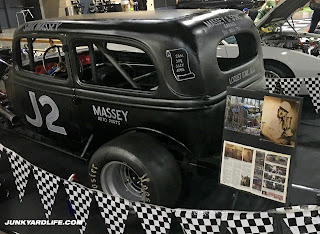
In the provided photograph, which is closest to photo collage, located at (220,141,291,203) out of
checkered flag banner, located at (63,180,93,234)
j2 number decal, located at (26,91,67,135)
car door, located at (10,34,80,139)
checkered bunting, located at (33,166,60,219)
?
checkered flag banner, located at (63,180,93,234)

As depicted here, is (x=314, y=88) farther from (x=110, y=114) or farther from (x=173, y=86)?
(x=110, y=114)

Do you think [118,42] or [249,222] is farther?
[118,42]

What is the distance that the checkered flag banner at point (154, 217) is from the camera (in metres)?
2.16

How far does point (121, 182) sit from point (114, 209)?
30.1 inches

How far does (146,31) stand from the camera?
8.95 feet

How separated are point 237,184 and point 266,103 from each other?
0.64 meters

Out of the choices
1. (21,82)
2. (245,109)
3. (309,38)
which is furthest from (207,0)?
(245,109)

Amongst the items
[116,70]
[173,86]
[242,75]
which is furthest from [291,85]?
[173,86]

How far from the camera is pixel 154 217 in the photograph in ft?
7.24

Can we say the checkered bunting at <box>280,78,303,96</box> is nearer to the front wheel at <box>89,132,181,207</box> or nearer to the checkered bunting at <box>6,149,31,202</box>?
the front wheel at <box>89,132,181,207</box>

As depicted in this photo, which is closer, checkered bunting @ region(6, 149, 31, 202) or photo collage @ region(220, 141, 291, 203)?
photo collage @ region(220, 141, 291, 203)

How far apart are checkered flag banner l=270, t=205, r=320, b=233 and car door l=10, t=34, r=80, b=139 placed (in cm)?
224

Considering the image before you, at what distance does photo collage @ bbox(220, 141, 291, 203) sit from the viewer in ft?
7.30

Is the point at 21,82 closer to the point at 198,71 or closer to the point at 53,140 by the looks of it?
the point at 53,140
